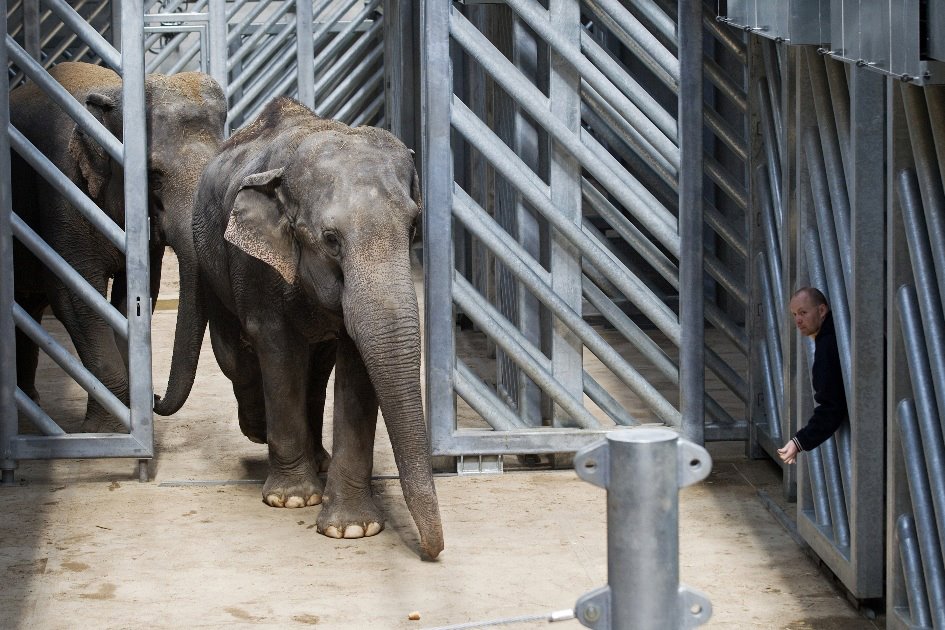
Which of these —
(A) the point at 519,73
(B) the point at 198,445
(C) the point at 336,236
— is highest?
(A) the point at 519,73

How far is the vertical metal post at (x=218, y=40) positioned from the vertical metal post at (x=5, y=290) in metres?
7.79

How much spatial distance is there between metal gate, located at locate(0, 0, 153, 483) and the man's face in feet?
10.6

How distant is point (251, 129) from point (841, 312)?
10.1ft

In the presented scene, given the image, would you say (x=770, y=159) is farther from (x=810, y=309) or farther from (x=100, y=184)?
(x=100, y=184)

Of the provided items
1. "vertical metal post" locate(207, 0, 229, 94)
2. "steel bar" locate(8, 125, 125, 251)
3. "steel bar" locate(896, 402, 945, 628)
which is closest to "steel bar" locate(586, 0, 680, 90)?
"steel bar" locate(8, 125, 125, 251)

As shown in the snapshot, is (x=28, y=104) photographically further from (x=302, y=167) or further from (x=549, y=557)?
(x=549, y=557)

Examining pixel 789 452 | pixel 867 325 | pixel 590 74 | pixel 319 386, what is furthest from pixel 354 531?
pixel 590 74

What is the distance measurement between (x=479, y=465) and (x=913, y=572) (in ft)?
10.5

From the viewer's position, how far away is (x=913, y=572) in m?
5.28

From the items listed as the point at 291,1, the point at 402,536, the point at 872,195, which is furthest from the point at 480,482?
the point at 291,1

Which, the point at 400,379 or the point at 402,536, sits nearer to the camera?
the point at 400,379

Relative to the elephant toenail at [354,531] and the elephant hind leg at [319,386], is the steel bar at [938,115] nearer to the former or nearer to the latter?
the elephant toenail at [354,531]

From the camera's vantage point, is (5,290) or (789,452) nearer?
(789,452)

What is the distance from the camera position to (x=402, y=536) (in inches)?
279
